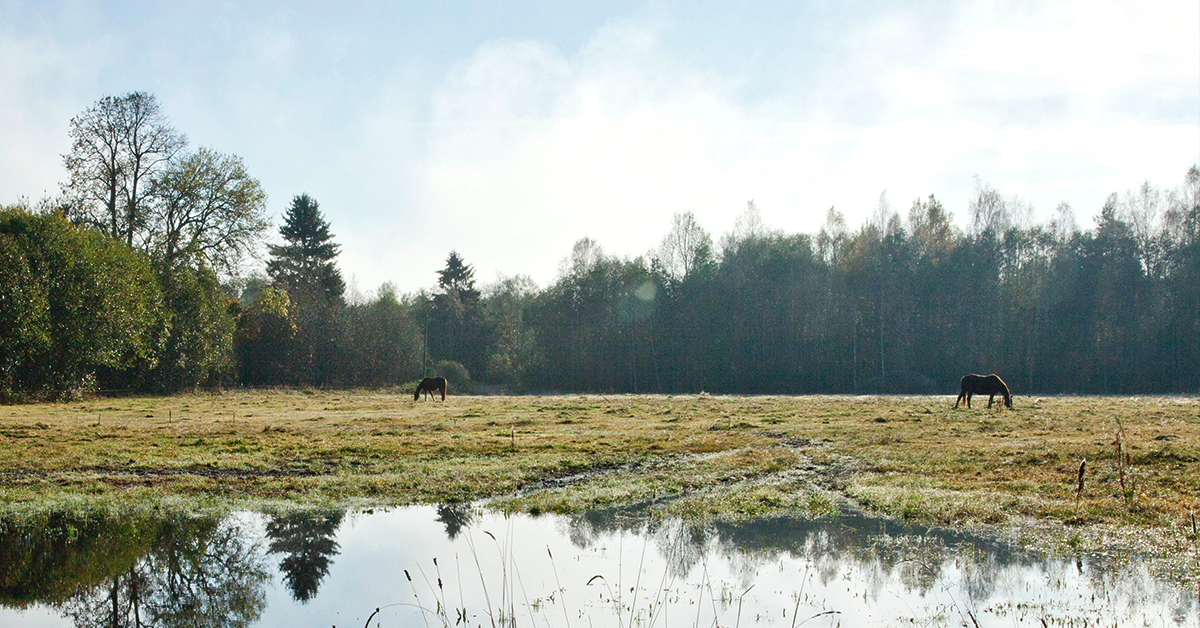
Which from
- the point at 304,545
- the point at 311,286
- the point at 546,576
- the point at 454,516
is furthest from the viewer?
the point at 311,286

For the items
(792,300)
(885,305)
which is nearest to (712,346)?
(792,300)

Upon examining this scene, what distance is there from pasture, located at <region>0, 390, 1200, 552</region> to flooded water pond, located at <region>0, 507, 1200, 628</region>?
1.41m

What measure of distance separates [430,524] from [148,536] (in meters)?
3.72

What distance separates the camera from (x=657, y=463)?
17.2 m

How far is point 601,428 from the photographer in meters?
24.6

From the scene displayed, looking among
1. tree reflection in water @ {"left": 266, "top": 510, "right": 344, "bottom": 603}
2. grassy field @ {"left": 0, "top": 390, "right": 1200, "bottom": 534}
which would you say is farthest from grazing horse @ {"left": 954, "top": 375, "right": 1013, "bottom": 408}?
tree reflection in water @ {"left": 266, "top": 510, "right": 344, "bottom": 603}

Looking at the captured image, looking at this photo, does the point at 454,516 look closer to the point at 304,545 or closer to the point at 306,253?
the point at 304,545

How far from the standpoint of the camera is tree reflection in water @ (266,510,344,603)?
8961mm

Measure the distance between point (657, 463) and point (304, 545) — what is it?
8557 millimetres

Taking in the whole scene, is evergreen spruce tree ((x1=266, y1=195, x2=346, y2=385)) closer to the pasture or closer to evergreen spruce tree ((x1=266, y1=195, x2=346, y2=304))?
evergreen spruce tree ((x1=266, y1=195, x2=346, y2=304))

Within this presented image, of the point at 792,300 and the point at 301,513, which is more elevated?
the point at 792,300

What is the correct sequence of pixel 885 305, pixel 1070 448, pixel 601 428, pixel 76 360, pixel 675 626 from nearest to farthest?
pixel 675 626 < pixel 1070 448 < pixel 601 428 < pixel 76 360 < pixel 885 305

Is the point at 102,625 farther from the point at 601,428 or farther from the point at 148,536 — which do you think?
the point at 601,428

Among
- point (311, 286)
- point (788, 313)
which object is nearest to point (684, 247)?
point (788, 313)
